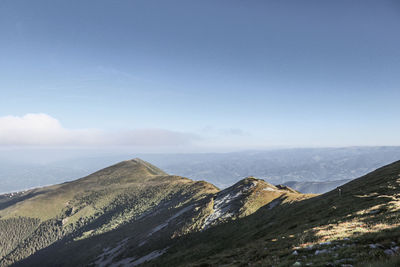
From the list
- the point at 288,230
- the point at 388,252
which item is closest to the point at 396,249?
the point at 388,252

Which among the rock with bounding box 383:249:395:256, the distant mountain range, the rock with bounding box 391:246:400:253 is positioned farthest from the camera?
the distant mountain range

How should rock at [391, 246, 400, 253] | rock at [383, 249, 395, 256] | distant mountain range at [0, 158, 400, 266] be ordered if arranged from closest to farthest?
rock at [383, 249, 395, 256] → rock at [391, 246, 400, 253] → distant mountain range at [0, 158, 400, 266]

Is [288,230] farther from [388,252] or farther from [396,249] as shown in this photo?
[388,252]

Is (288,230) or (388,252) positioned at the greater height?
(388,252)

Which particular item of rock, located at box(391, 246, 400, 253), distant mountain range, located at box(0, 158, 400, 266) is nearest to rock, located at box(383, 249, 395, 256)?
distant mountain range, located at box(0, 158, 400, 266)

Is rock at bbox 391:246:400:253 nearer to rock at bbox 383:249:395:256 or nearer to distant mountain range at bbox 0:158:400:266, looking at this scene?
distant mountain range at bbox 0:158:400:266

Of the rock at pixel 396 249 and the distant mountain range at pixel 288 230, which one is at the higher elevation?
the rock at pixel 396 249

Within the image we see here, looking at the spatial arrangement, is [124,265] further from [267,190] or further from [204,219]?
[267,190]

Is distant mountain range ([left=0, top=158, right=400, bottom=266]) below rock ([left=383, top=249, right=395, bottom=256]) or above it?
below

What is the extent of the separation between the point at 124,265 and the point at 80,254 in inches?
4967

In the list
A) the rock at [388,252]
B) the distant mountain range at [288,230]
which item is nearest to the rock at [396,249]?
the distant mountain range at [288,230]

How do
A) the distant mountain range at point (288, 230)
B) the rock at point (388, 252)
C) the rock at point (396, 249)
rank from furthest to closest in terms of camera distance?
the distant mountain range at point (288, 230), the rock at point (396, 249), the rock at point (388, 252)

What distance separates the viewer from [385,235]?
1664 cm

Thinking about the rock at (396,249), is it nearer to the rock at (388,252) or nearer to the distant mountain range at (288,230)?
the distant mountain range at (288,230)
